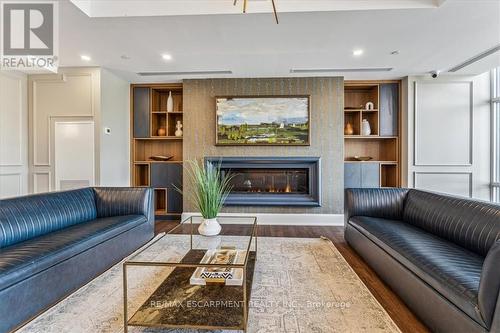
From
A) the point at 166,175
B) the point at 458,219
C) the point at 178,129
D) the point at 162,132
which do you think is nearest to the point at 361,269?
the point at 458,219

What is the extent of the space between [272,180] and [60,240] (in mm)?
3518

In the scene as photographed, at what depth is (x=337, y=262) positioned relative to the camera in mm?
2883

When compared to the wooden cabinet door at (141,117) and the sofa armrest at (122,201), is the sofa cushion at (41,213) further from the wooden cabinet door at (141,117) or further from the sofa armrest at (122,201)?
the wooden cabinet door at (141,117)

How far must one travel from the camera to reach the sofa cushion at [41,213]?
7.38 ft

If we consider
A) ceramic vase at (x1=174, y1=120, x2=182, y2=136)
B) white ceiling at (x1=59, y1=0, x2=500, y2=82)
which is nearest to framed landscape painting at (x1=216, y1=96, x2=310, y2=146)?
white ceiling at (x1=59, y1=0, x2=500, y2=82)

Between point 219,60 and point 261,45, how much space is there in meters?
0.79

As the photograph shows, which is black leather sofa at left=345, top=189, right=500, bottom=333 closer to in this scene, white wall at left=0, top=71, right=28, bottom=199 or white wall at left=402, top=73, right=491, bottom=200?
white wall at left=402, top=73, right=491, bottom=200

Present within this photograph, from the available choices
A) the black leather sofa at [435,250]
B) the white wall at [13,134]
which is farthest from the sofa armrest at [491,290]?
the white wall at [13,134]

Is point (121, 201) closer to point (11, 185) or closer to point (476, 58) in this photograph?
point (11, 185)

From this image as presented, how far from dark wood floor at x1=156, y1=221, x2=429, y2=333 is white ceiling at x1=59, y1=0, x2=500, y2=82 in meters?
2.28

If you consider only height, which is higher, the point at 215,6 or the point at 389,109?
the point at 215,6

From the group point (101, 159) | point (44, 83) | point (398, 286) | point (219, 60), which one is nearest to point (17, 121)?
point (44, 83)

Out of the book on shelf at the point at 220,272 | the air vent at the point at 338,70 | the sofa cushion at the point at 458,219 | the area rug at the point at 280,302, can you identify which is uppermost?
the air vent at the point at 338,70

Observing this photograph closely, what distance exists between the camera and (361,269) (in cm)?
275
